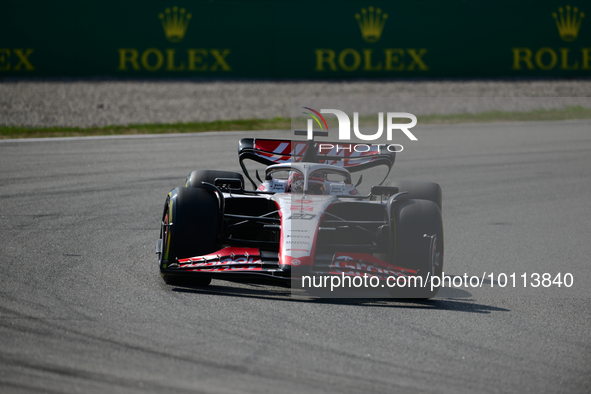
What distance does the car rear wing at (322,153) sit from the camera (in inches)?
287

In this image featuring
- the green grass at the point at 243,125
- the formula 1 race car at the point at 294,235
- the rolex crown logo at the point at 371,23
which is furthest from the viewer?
the rolex crown logo at the point at 371,23

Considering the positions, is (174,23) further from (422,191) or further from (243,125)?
(422,191)

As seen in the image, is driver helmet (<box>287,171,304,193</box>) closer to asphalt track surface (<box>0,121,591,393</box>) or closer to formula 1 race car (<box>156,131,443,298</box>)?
formula 1 race car (<box>156,131,443,298</box>)

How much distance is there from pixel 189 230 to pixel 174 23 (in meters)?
16.3

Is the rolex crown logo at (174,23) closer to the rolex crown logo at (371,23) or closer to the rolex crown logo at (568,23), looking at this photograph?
the rolex crown logo at (371,23)

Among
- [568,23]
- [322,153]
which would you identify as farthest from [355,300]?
[568,23]

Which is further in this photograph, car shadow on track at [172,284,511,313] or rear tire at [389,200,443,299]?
rear tire at [389,200,443,299]

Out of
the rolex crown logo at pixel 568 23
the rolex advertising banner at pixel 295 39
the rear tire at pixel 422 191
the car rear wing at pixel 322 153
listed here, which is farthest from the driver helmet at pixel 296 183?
the rolex crown logo at pixel 568 23

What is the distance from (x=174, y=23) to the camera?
21141 mm

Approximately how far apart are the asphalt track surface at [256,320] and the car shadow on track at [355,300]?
0.07 ft

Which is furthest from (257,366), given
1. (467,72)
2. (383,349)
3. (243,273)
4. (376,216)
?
(467,72)

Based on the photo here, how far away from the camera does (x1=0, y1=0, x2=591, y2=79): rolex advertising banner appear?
816 inches

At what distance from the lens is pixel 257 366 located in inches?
163

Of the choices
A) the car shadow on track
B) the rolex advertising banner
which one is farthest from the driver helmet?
the rolex advertising banner
